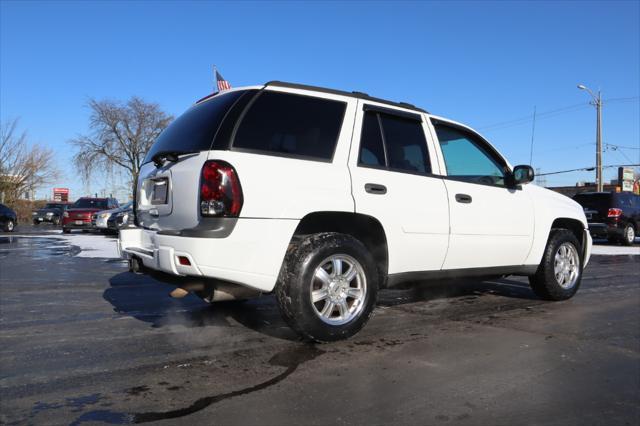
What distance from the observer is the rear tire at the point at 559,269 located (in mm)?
5691

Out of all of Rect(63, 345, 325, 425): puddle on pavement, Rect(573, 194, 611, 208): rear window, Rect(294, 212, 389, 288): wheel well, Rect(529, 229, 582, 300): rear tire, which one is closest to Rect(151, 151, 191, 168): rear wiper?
Rect(294, 212, 389, 288): wheel well

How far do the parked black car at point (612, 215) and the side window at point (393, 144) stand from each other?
13.6 m

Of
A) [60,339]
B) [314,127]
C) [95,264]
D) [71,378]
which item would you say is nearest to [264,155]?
[314,127]

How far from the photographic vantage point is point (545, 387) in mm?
3074

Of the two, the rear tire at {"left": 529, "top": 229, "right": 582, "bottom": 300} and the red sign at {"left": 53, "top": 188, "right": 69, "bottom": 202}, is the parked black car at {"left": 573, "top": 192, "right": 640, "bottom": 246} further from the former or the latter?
the red sign at {"left": 53, "top": 188, "right": 69, "bottom": 202}

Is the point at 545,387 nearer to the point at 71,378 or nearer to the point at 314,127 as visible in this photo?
the point at 314,127

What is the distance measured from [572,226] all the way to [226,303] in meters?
4.34

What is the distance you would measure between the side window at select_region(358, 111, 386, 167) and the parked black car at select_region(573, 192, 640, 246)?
46.1 feet

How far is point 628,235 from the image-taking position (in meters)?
16.2

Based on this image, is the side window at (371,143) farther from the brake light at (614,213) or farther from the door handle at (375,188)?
the brake light at (614,213)

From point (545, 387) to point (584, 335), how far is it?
4.99ft


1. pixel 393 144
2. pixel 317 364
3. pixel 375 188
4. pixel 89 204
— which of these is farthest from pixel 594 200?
pixel 89 204

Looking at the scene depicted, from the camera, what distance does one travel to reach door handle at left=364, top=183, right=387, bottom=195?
3996 mm

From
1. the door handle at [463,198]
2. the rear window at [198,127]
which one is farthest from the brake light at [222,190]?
the door handle at [463,198]
